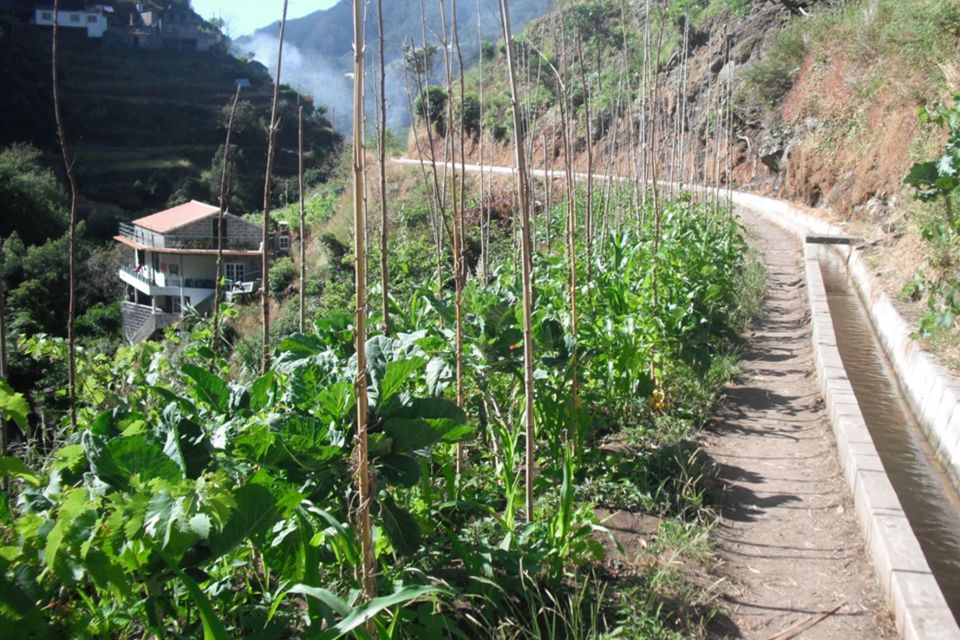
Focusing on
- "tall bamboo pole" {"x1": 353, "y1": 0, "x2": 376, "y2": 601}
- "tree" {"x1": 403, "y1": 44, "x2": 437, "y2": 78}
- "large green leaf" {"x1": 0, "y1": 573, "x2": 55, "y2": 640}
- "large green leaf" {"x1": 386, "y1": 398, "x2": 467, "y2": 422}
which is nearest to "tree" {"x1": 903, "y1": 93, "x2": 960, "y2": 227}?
"tree" {"x1": 403, "y1": 44, "x2": 437, "y2": 78}

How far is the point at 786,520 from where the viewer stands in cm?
352

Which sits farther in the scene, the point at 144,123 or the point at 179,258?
the point at 144,123

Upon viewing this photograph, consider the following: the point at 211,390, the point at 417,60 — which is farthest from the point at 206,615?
the point at 417,60

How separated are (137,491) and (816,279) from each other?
824 cm

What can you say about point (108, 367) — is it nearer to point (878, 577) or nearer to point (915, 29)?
point (878, 577)

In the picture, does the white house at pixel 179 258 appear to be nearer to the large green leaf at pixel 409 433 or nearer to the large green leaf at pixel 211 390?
the large green leaf at pixel 211 390

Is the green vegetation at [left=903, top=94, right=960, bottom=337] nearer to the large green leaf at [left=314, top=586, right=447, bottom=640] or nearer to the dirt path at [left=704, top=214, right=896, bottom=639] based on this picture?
the dirt path at [left=704, top=214, right=896, bottom=639]

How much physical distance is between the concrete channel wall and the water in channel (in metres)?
0.10

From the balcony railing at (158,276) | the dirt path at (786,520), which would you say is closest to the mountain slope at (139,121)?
the balcony railing at (158,276)

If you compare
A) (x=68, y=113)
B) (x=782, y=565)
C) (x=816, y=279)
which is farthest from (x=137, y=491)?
(x=68, y=113)

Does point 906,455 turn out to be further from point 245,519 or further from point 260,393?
point 245,519

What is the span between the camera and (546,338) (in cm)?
315

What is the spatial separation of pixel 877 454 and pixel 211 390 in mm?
3190

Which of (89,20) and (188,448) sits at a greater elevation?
(89,20)
